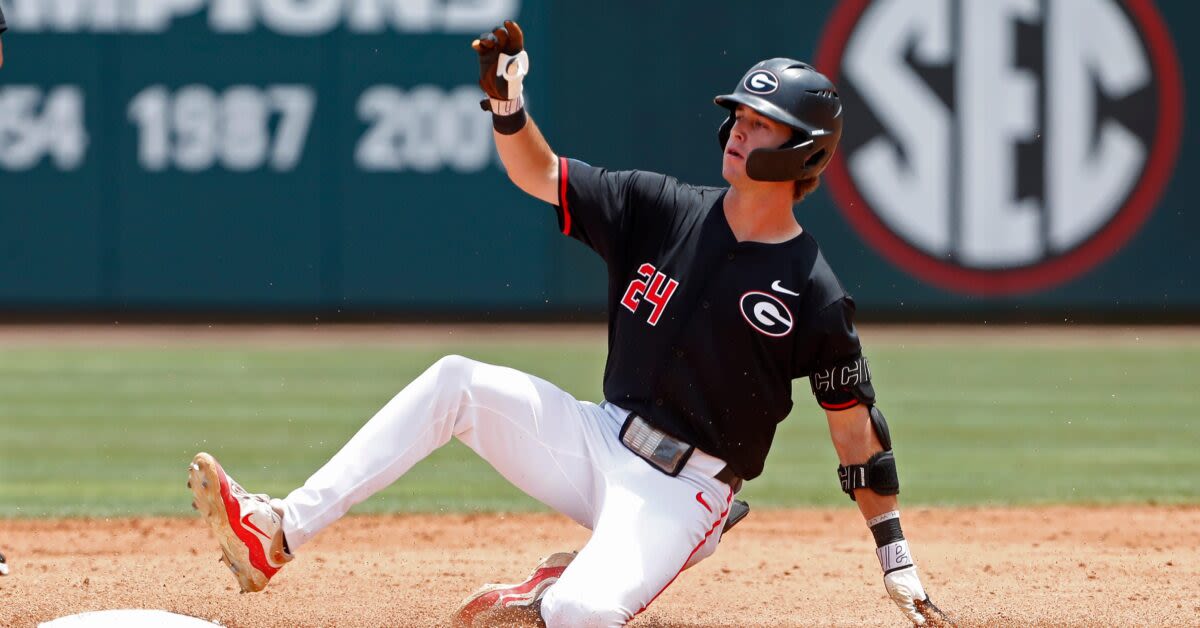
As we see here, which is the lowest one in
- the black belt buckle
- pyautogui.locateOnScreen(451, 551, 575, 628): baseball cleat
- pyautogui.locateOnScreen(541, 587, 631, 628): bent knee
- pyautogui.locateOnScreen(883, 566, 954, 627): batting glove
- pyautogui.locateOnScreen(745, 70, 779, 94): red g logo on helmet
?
pyautogui.locateOnScreen(451, 551, 575, 628): baseball cleat

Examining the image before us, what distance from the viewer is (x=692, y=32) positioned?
48.9ft

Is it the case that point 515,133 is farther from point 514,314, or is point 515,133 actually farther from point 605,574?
point 514,314

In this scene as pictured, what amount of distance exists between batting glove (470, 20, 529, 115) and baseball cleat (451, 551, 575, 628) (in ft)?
4.36

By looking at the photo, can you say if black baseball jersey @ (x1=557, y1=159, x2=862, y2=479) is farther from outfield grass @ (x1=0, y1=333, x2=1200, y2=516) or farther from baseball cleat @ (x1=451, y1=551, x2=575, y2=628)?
outfield grass @ (x1=0, y1=333, x2=1200, y2=516)

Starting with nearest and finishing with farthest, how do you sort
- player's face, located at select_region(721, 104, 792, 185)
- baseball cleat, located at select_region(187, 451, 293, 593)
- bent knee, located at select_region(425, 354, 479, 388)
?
1. baseball cleat, located at select_region(187, 451, 293, 593)
2. bent knee, located at select_region(425, 354, 479, 388)
3. player's face, located at select_region(721, 104, 792, 185)

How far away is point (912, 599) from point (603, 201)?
4.57 feet

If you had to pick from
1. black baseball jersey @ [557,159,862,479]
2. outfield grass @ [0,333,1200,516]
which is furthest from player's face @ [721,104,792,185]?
outfield grass @ [0,333,1200,516]

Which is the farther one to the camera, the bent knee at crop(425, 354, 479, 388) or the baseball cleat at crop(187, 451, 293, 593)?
the bent knee at crop(425, 354, 479, 388)

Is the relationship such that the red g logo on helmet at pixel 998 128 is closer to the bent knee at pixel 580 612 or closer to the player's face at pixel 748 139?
the player's face at pixel 748 139

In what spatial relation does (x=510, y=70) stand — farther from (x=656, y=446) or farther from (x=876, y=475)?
(x=876, y=475)

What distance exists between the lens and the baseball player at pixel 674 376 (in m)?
4.24

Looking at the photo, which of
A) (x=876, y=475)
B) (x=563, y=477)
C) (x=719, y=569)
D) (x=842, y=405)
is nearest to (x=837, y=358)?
(x=842, y=405)

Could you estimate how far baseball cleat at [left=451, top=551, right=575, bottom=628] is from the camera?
444 centimetres

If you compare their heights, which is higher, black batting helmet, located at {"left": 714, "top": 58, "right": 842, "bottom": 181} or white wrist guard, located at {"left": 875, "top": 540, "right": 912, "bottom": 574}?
black batting helmet, located at {"left": 714, "top": 58, "right": 842, "bottom": 181}
